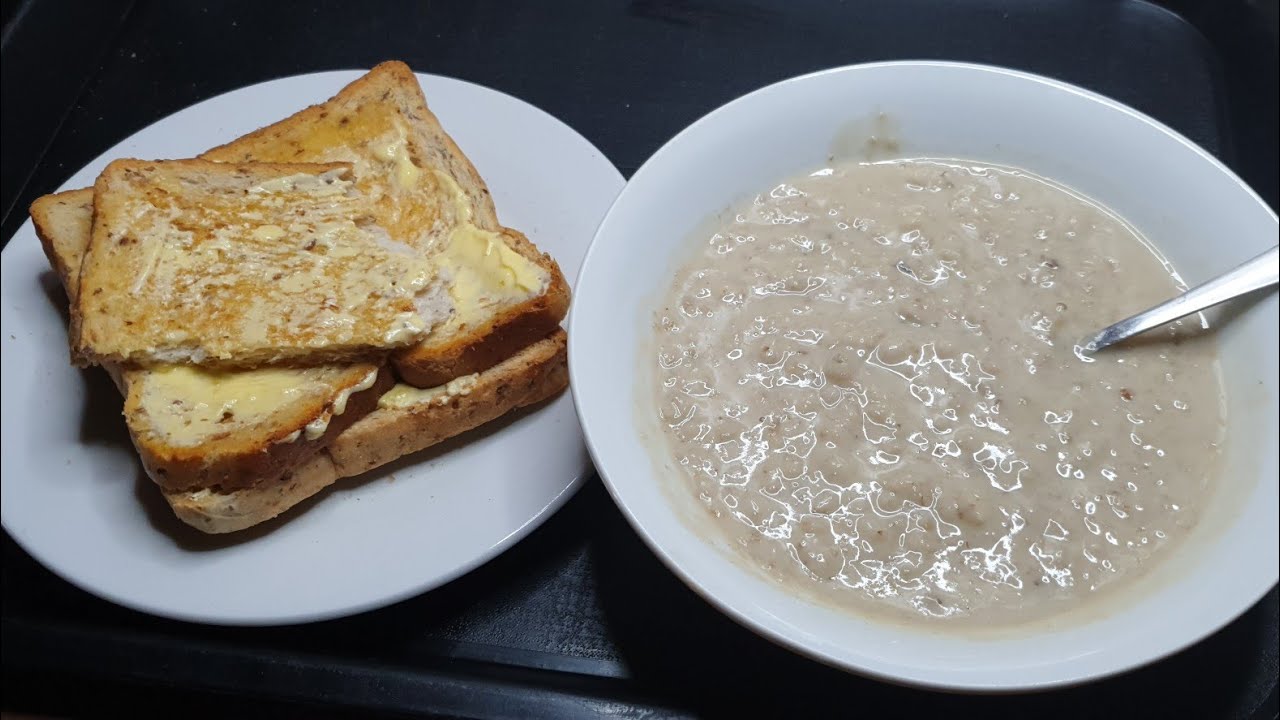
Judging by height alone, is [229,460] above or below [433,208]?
below

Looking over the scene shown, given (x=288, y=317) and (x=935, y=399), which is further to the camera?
(x=288, y=317)

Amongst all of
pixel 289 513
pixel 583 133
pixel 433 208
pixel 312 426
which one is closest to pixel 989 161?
pixel 583 133

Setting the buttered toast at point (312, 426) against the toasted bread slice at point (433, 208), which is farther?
the toasted bread slice at point (433, 208)

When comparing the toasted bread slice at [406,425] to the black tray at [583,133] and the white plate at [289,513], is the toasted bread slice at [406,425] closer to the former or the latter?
the white plate at [289,513]

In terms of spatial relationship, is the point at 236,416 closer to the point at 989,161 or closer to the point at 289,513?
the point at 289,513

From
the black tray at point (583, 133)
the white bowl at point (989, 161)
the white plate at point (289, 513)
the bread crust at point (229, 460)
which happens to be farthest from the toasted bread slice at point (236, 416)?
the white bowl at point (989, 161)

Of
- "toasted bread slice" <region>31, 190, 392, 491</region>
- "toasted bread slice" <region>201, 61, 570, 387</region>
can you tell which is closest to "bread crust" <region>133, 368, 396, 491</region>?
"toasted bread slice" <region>31, 190, 392, 491</region>

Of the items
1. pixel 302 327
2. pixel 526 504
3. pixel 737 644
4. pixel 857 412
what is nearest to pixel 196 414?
pixel 302 327
